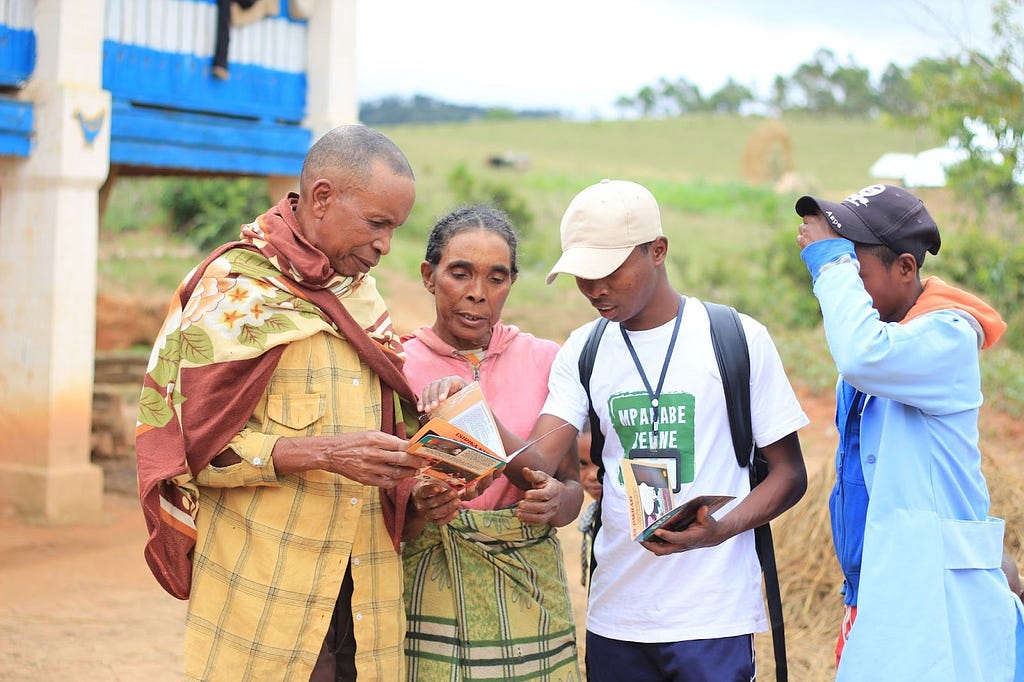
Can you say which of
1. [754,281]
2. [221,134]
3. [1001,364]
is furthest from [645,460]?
[754,281]

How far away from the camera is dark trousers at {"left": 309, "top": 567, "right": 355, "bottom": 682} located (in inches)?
105

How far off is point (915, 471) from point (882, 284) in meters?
0.47

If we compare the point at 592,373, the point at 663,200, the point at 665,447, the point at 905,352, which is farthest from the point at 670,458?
the point at 663,200

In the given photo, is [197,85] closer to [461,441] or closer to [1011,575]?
[461,441]

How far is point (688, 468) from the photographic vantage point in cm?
280

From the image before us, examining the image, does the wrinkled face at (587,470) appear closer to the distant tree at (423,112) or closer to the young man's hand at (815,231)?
the young man's hand at (815,231)

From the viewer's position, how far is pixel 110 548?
273 inches

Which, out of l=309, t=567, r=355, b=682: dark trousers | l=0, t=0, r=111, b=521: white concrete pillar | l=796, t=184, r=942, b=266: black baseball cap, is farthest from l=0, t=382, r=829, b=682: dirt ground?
l=796, t=184, r=942, b=266: black baseball cap

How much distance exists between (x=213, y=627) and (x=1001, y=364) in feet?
35.0

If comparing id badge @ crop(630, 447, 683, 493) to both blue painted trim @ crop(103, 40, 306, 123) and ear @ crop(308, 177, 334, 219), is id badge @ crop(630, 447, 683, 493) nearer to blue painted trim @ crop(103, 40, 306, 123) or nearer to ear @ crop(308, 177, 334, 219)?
ear @ crop(308, 177, 334, 219)

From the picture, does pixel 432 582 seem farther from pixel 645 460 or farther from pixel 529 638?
pixel 645 460

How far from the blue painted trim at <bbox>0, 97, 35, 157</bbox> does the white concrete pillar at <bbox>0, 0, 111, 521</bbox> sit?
2.3 inches

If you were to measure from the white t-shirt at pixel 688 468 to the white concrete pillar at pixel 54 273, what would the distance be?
521 centimetres

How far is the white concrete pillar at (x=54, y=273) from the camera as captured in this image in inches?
276
